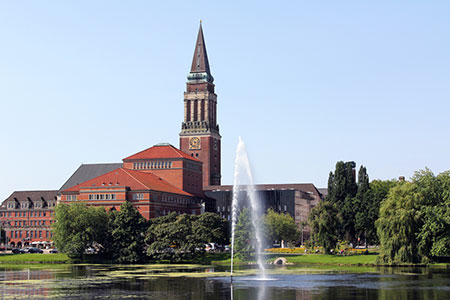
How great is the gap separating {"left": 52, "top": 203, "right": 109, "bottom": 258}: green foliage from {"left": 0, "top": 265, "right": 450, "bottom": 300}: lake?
3668cm

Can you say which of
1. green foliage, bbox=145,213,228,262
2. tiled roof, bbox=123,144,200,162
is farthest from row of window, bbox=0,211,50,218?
green foliage, bbox=145,213,228,262

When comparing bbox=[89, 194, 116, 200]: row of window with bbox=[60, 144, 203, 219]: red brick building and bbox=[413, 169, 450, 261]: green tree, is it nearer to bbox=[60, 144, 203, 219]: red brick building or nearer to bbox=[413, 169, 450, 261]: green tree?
bbox=[60, 144, 203, 219]: red brick building

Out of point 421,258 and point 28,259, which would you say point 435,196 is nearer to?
point 421,258

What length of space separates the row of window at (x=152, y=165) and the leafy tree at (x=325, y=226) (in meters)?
63.9

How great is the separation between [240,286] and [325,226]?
48273 mm

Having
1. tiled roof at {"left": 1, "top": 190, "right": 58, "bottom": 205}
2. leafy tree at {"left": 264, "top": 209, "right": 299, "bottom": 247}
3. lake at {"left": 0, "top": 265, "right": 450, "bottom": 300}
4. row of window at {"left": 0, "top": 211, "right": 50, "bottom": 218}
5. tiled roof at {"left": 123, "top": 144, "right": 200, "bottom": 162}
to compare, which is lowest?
lake at {"left": 0, "top": 265, "right": 450, "bottom": 300}

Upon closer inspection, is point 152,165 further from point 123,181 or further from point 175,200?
point 123,181

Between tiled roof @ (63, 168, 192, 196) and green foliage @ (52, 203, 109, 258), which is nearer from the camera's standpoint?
green foliage @ (52, 203, 109, 258)

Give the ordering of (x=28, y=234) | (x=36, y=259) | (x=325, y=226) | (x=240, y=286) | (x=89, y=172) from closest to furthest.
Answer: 1. (x=240, y=286)
2. (x=325, y=226)
3. (x=36, y=259)
4. (x=28, y=234)
5. (x=89, y=172)

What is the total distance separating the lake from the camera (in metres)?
55.9

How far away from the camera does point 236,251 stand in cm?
11525

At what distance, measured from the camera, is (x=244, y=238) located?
115625 mm

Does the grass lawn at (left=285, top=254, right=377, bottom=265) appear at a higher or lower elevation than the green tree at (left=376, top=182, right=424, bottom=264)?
lower

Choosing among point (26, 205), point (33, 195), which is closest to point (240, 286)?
point (26, 205)
